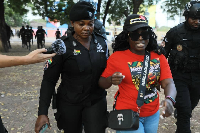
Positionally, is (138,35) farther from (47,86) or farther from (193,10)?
(193,10)

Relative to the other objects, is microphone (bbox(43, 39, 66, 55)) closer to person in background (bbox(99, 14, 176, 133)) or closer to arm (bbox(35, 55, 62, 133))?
arm (bbox(35, 55, 62, 133))

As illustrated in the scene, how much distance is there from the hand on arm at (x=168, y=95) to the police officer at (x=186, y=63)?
46.4 inches

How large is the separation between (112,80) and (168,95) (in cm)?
57

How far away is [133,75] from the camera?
2061 millimetres

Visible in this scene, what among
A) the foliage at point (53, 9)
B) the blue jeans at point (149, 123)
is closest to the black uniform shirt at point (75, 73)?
the blue jeans at point (149, 123)

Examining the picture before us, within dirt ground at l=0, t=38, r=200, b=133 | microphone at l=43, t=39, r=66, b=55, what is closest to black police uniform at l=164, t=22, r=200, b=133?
dirt ground at l=0, t=38, r=200, b=133

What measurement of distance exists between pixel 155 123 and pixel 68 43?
4.32 ft

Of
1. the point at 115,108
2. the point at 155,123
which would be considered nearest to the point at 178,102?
the point at 155,123

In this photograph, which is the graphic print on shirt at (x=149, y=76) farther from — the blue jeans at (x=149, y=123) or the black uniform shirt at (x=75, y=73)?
the black uniform shirt at (x=75, y=73)

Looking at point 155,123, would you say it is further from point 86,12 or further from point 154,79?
point 86,12

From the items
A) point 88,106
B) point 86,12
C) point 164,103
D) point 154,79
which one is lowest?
point 88,106

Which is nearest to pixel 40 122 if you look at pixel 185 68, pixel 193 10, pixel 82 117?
pixel 82 117

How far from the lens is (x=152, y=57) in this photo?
85.6 inches

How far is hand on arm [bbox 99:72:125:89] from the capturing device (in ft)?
6.26
